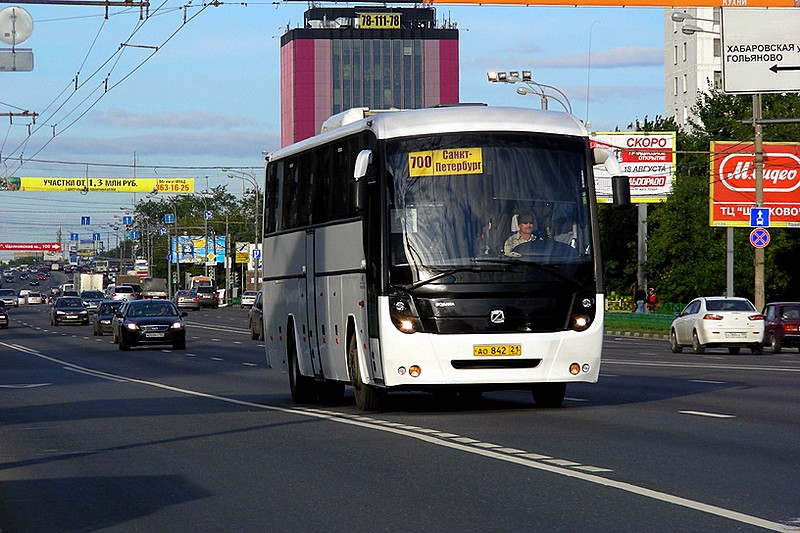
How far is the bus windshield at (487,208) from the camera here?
1695 cm

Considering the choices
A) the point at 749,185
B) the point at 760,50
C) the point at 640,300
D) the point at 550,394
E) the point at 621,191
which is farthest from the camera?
the point at 640,300

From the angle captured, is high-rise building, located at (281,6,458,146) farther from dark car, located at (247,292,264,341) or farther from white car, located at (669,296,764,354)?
white car, located at (669,296,764,354)

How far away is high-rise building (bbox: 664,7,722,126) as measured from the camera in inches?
4190

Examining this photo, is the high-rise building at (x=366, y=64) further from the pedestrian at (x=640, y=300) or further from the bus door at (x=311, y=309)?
the bus door at (x=311, y=309)

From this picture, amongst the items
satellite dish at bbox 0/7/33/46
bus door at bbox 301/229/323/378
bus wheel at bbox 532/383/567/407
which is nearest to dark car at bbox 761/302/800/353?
satellite dish at bbox 0/7/33/46

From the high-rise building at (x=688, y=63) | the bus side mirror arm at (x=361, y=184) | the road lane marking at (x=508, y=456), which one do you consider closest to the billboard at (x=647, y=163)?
the high-rise building at (x=688, y=63)

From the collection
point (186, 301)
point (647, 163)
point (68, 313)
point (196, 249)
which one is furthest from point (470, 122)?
point (196, 249)

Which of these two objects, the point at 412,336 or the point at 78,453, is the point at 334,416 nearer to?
the point at 412,336

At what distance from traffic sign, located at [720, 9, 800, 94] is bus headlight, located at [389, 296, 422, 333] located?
25791mm

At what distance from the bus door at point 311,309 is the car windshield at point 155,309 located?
26.5 metres

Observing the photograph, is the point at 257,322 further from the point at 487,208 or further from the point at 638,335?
the point at 487,208

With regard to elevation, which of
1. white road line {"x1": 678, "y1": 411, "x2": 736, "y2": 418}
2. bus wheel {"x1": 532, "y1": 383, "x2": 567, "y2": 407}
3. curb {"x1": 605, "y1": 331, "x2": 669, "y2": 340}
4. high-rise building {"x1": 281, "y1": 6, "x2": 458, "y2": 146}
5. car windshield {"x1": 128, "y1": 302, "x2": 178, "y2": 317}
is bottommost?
curb {"x1": 605, "y1": 331, "x2": 669, "y2": 340}

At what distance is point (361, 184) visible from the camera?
17.2 m

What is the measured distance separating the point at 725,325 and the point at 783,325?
298cm
